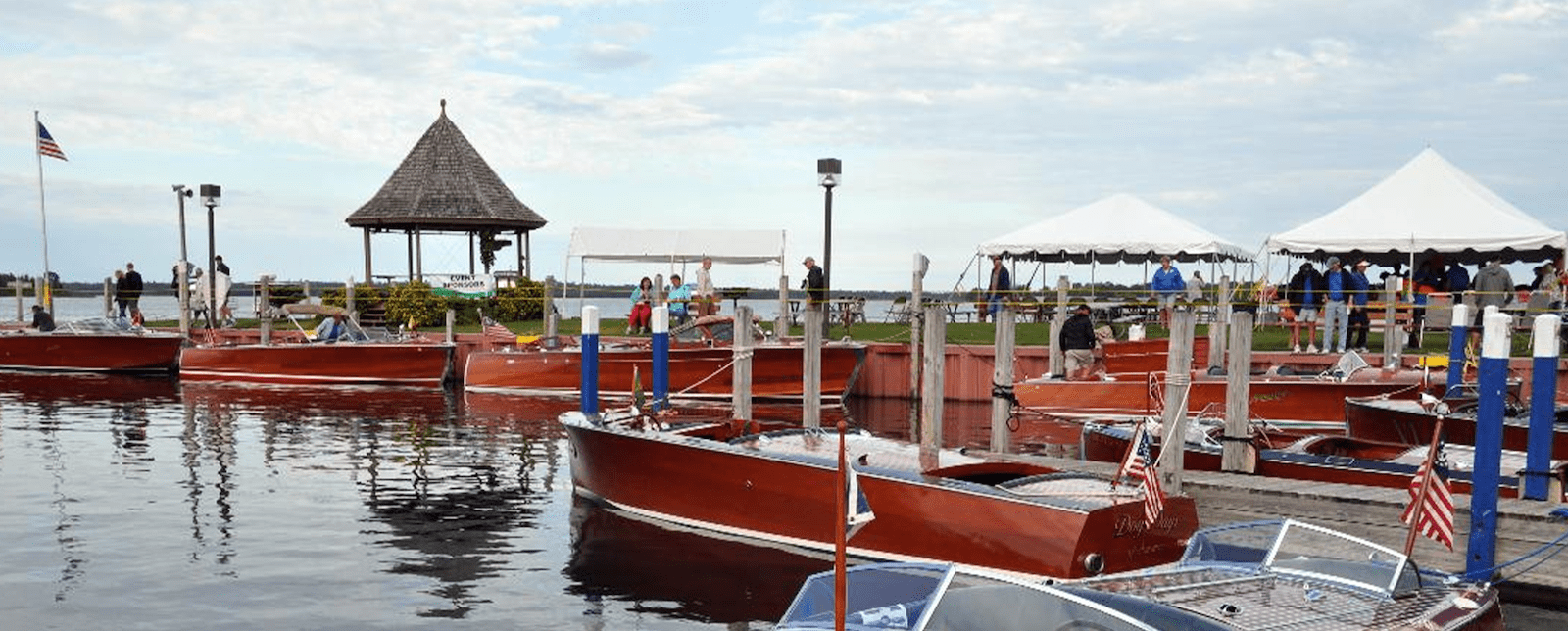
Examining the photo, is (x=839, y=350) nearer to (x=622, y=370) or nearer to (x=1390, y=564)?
(x=622, y=370)

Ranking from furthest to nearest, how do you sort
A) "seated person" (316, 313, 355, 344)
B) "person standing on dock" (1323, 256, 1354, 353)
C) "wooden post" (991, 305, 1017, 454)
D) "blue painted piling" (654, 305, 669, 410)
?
"seated person" (316, 313, 355, 344), "person standing on dock" (1323, 256, 1354, 353), "blue painted piling" (654, 305, 669, 410), "wooden post" (991, 305, 1017, 454)

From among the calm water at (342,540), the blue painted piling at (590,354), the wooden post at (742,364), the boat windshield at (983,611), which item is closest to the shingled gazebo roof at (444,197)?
the calm water at (342,540)

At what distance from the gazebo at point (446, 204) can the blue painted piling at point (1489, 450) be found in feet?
114

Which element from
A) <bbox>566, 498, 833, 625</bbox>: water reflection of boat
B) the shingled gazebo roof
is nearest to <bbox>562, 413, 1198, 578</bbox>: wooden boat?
<bbox>566, 498, 833, 625</bbox>: water reflection of boat

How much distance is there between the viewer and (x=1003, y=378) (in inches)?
611

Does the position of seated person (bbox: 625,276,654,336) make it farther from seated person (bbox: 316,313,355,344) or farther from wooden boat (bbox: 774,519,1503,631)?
wooden boat (bbox: 774,519,1503,631)

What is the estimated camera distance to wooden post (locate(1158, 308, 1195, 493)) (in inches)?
496

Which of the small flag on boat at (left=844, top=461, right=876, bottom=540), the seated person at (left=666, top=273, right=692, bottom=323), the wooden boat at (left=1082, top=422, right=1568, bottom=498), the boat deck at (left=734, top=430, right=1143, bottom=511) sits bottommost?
the wooden boat at (left=1082, top=422, right=1568, bottom=498)

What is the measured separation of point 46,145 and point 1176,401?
35239 mm

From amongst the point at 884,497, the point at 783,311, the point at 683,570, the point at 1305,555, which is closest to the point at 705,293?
the point at 783,311

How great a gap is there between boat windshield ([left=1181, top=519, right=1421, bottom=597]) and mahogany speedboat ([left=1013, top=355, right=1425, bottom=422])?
10669 mm

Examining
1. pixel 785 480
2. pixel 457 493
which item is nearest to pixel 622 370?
pixel 457 493

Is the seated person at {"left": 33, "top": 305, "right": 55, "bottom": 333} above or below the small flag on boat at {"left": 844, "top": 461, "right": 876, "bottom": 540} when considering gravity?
below

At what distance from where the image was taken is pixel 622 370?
92.0ft
